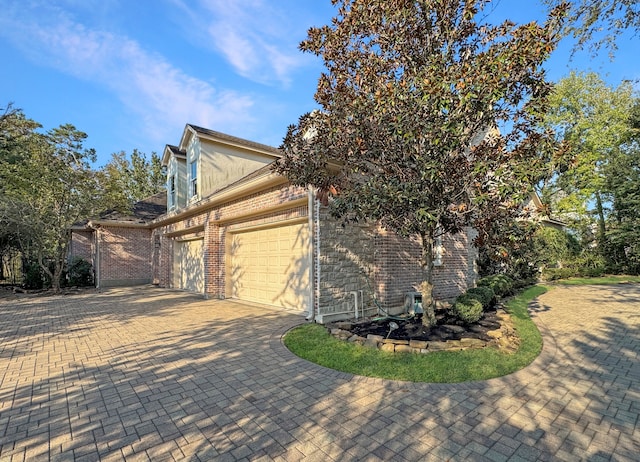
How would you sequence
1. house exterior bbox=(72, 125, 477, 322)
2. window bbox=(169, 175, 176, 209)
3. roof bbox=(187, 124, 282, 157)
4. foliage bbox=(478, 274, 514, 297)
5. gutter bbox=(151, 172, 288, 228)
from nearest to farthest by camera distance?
house exterior bbox=(72, 125, 477, 322), gutter bbox=(151, 172, 288, 228), foliage bbox=(478, 274, 514, 297), roof bbox=(187, 124, 282, 157), window bbox=(169, 175, 176, 209)

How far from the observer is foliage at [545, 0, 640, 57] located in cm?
545

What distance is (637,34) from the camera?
18.4 feet

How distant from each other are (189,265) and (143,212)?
24.5 ft

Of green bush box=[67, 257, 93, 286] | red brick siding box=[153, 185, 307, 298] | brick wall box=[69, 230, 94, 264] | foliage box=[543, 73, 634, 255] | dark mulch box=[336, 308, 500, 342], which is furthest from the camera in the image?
foliage box=[543, 73, 634, 255]

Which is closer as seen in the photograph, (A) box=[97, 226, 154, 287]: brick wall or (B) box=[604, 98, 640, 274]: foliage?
(B) box=[604, 98, 640, 274]: foliage

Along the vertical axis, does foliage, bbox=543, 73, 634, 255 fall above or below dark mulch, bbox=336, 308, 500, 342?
above

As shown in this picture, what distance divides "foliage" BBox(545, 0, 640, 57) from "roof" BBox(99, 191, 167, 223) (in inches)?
715

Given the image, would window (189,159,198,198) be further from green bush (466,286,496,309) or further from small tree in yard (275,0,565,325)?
green bush (466,286,496,309)

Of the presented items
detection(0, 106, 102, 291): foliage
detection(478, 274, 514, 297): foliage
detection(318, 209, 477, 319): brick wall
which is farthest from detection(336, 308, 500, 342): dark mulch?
detection(0, 106, 102, 291): foliage

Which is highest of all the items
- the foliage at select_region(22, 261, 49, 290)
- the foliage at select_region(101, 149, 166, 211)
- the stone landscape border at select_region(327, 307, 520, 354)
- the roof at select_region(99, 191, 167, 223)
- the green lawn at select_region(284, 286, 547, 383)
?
the foliage at select_region(101, 149, 166, 211)

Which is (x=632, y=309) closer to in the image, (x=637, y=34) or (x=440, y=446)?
(x=637, y=34)

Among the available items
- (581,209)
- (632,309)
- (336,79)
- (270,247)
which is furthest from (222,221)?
(581,209)

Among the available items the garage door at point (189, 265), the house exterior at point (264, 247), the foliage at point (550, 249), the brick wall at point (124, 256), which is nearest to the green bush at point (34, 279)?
the house exterior at point (264, 247)

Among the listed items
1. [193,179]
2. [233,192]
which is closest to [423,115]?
[233,192]
